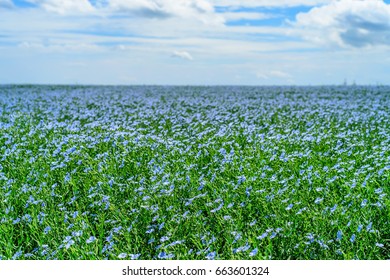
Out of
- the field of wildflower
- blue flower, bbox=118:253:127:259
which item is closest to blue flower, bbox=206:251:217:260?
the field of wildflower

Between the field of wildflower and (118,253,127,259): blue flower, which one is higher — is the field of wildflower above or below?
above

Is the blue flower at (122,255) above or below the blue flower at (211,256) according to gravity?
below

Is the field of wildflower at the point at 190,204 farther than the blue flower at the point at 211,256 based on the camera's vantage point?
Yes

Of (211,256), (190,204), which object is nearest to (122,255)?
(211,256)

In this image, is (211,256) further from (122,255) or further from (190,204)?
(190,204)

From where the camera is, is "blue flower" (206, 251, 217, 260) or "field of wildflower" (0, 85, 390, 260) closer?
"blue flower" (206, 251, 217, 260)

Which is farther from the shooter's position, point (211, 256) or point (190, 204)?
point (190, 204)

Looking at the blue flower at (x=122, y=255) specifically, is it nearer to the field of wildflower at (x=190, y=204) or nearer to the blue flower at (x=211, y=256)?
the field of wildflower at (x=190, y=204)

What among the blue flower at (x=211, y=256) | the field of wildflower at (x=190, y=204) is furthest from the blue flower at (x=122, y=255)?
the blue flower at (x=211, y=256)

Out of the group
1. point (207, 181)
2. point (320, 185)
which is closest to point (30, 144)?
point (207, 181)

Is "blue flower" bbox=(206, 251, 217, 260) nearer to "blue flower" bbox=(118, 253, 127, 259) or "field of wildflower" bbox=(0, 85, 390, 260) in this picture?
"field of wildflower" bbox=(0, 85, 390, 260)

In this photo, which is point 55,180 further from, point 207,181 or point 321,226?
point 321,226

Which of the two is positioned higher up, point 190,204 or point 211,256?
point 190,204
